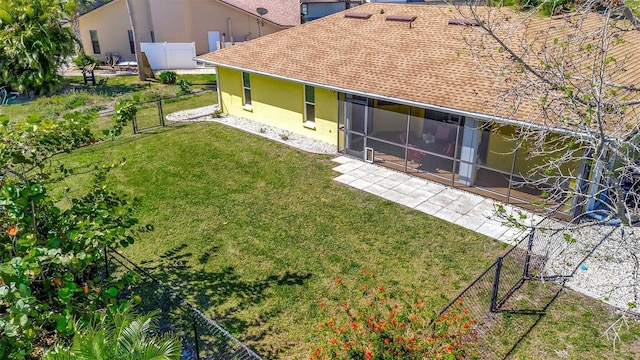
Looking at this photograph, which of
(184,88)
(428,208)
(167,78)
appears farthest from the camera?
(167,78)

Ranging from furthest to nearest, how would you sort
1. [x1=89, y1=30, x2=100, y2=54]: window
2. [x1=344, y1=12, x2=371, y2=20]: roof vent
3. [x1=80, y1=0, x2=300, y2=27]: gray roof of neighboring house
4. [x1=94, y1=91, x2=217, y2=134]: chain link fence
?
[x1=80, y1=0, x2=300, y2=27]: gray roof of neighboring house < [x1=89, y1=30, x2=100, y2=54]: window < [x1=344, y1=12, x2=371, y2=20]: roof vent < [x1=94, y1=91, x2=217, y2=134]: chain link fence

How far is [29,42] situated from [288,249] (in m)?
20.4

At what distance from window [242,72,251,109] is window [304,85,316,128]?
3.45 m

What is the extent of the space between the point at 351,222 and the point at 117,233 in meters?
6.59

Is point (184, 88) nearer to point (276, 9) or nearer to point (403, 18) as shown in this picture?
point (403, 18)

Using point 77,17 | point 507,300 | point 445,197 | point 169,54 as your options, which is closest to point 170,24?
point 169,54

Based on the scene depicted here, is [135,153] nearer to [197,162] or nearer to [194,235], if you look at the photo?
[197,162]

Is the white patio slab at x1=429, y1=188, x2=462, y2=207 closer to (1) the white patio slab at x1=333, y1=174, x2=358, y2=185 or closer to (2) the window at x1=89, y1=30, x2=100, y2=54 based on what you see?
(1) the white patio slab at x1=333, y1=174, x2=358, y2=185

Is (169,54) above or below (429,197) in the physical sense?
above

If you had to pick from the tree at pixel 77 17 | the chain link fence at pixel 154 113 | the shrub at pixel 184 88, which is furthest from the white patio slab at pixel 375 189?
the tree at pixel 77 17

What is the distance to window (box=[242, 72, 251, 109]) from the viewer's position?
1945 centimetres

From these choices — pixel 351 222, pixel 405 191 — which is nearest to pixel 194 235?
pixel 351 222

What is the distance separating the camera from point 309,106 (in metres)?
17.3

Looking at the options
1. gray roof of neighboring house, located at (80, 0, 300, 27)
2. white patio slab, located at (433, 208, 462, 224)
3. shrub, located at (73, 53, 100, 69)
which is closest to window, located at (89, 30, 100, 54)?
shrub, located at (73, 53, 100, 69)
